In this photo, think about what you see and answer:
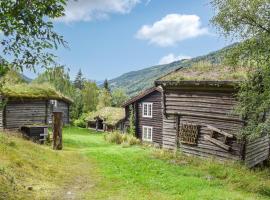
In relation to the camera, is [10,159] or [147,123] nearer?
[10,159]

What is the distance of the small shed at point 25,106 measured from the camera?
3341cm

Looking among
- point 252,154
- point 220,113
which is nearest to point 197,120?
point 220,113

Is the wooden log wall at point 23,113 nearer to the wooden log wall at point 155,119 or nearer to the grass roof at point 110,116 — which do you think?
the wooden log wall at point 155,119

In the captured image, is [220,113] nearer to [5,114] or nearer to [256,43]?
[256,43]

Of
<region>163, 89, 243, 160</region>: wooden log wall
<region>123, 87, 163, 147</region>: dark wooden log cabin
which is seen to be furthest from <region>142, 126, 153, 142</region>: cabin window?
<region>163, 89, 243, 160</region>: wooden log wall

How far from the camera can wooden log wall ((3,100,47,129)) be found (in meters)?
33.7

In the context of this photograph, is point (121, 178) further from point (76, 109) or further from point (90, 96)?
point (90, 96)

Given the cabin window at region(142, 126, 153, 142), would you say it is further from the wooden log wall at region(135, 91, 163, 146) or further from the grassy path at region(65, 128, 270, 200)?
the grassy path at region(65, 128, 270, 200)

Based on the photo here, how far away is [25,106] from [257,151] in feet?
75.7

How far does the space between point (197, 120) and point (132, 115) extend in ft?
72.8

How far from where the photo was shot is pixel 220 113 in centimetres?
2009

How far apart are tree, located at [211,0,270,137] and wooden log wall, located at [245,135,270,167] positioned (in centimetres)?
403

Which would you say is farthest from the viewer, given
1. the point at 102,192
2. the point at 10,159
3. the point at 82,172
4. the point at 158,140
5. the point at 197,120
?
the point at 158,140

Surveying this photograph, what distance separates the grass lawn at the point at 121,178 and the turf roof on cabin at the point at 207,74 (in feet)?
16.0
